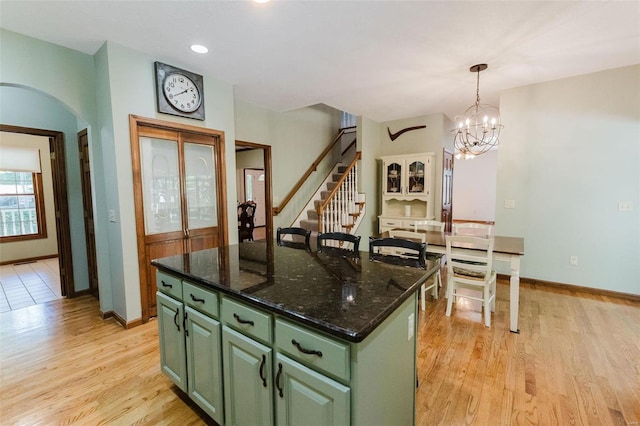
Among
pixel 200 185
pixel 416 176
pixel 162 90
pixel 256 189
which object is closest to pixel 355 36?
pixel 162 90

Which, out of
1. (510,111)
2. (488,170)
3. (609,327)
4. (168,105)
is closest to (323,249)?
(168,105)

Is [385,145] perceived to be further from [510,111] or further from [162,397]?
[162,397]

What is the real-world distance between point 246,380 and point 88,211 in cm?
346

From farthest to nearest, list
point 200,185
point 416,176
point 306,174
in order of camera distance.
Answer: point 306,174
point 416,176
point 200,185

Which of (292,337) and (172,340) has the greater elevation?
(292,337)

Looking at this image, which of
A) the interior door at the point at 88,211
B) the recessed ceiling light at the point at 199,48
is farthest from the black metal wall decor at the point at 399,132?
the interior door at the point at 88,211

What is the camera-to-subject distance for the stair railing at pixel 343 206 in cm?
446

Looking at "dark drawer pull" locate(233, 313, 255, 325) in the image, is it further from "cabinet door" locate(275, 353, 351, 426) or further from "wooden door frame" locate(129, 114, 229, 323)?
Answer: "wooden door frame" locate(129, 114, 229, 323)

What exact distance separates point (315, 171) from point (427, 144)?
2145mm

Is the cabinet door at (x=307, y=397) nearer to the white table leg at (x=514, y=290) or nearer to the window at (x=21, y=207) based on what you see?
the white table leg at (x=514, y=290)

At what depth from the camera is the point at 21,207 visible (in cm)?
549

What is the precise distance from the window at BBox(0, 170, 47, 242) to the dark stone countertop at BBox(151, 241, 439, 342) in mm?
5854

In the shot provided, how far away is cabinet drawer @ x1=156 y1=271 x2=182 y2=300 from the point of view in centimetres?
173

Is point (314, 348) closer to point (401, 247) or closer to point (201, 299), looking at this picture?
point (201, 299)
